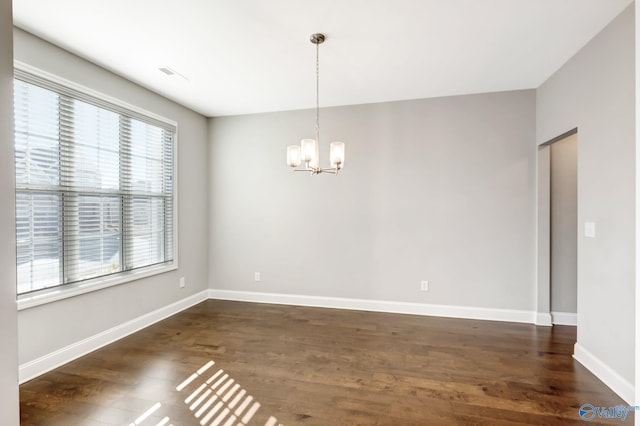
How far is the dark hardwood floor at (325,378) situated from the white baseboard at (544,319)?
0.43ft

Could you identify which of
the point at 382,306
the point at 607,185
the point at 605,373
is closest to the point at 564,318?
the point at 605,373

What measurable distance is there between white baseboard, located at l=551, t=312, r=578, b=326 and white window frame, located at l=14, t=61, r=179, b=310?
15.7 ft

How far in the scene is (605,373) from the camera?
2.33 metres

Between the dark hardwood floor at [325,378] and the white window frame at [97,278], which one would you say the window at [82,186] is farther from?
the dark hardwood floor at [325,378]

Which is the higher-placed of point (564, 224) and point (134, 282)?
point (564, 224)

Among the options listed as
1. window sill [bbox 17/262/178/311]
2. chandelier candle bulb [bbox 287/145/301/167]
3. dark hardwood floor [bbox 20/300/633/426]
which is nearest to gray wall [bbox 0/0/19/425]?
dark hardwood floor [bbox 20/300/633/426]

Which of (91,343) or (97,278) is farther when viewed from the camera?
(97,278)

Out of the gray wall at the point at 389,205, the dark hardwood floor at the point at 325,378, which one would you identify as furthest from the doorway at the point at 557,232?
the dark hardwood floor at the point at 325,378

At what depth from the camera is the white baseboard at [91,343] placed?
240 cm

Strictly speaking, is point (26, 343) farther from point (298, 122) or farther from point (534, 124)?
point (534, 124)

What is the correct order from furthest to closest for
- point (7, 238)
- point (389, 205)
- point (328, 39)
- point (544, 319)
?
point (389, 205) < point (544, 319) < point (328, 39) < point (7, 238)

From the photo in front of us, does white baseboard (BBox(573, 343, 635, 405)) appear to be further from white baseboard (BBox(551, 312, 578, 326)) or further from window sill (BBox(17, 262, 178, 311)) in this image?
window sill (BBox(17, 262, 178, 311))

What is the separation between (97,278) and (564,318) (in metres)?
5.20

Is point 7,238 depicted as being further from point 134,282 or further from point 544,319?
point 544,319
